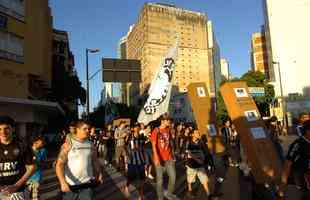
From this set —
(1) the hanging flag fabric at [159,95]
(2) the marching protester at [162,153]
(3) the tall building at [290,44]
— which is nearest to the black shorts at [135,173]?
(2) the marching protester at [162,153]

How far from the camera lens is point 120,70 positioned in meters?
23.3

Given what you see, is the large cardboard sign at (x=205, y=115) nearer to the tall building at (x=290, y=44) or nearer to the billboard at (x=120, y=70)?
the billboard at (x=120, y=70)

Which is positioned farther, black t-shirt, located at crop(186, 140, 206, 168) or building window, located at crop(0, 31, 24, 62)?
building window, located at crop(0, 31, 24, 62)

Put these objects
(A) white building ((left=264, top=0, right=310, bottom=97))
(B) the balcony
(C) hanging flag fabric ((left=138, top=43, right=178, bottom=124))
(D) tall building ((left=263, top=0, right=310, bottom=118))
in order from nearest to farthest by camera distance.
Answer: (C) hanging flag fabric ((left=138, top=43, right=178, bottom=124))
(B) the balcony
(D) tall building ((left=263, top=0, right=310, bottom=118))
(A) white building ((left=264, top=0, right=310, bottom=97))

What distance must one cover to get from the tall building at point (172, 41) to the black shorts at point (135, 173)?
113975 millimetres

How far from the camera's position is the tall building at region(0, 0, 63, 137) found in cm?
2666

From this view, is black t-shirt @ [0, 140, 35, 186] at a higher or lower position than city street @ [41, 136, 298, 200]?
higher

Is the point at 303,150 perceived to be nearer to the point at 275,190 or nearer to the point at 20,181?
the point at 20,181

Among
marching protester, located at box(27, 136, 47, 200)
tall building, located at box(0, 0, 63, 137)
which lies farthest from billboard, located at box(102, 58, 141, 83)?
marching protester, located at box(27, 136, 47, 200)

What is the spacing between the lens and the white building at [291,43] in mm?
64062

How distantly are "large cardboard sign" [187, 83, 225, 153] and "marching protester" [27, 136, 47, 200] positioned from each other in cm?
485

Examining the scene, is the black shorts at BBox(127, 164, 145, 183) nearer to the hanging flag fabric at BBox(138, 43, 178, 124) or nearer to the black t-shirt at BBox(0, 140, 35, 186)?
the hanging flag fabric at BBox(138, 43, 178, 124)

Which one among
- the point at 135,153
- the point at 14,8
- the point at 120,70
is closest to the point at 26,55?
the point at 14,8

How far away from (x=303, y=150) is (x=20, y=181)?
3.03 metres
